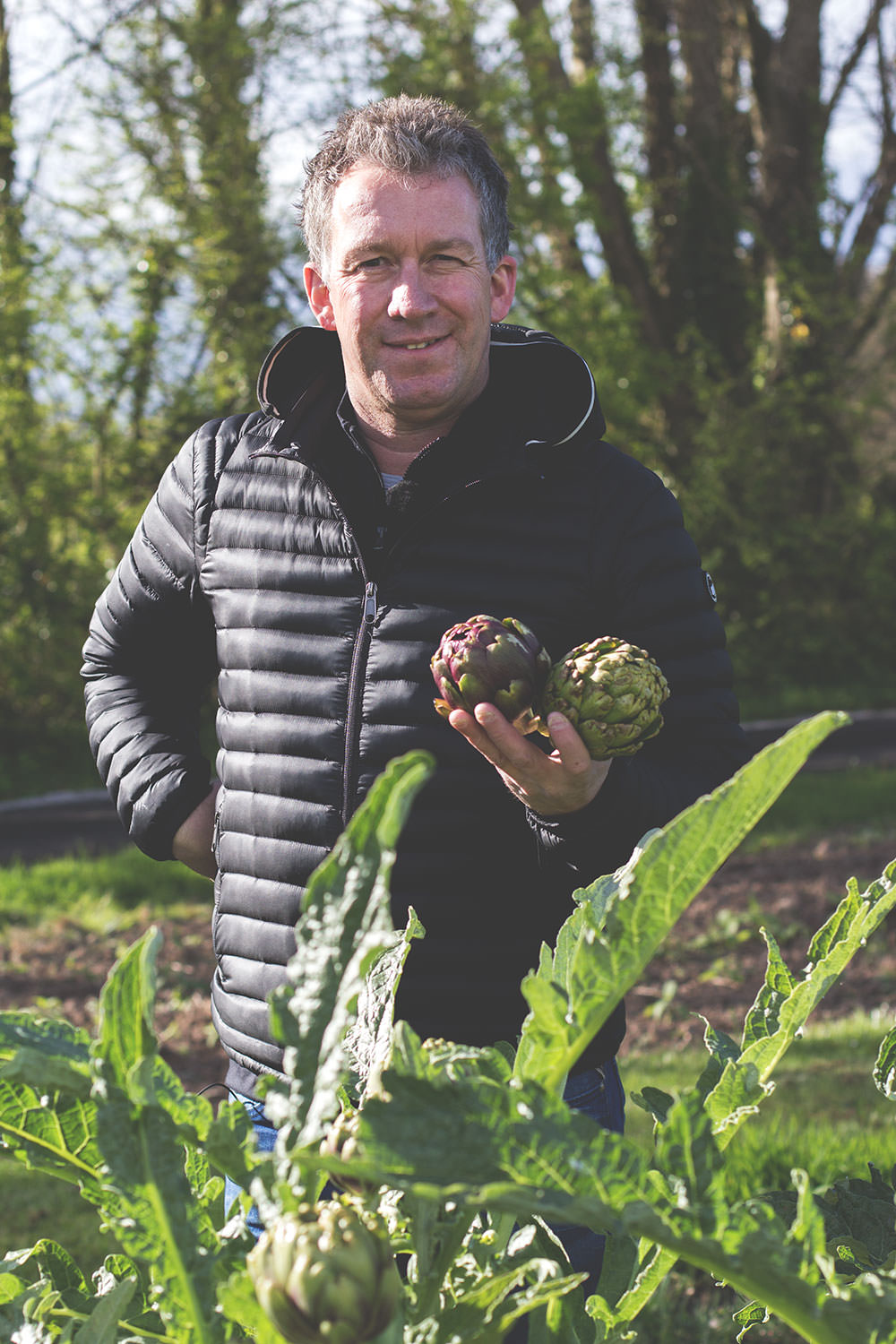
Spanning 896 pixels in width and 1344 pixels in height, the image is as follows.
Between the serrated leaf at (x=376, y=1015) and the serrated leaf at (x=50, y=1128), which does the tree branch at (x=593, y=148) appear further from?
the serrated leaf at (x=50, y=1128)

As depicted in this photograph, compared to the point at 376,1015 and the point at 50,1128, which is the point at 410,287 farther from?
the point at 50,1128

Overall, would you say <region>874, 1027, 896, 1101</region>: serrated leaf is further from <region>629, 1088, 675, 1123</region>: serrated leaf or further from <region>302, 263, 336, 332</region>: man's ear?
<region>302, 263, 336, 332</region>: man's ear

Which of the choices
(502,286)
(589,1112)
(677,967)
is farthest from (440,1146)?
(677,967)

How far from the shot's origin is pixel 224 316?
8.95 m

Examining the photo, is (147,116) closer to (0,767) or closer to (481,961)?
(0,767)

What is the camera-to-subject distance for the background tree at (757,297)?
12.0m

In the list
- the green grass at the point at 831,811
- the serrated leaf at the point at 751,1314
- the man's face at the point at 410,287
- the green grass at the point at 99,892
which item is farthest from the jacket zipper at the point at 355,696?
the green grass at the point at 831,811

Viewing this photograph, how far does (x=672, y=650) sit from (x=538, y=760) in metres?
0.52

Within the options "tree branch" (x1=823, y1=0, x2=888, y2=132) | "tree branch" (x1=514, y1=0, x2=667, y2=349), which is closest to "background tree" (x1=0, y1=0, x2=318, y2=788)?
"tree branch" (x1=514, y1=0, x2=667, y2=349)

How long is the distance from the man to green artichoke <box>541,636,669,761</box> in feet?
0.93

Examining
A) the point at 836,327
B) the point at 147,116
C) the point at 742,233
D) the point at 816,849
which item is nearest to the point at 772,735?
the point at 816,849

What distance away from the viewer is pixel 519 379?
204 centimetres

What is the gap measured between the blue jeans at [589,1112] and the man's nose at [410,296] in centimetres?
105

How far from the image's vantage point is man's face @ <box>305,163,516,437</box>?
1.82m
